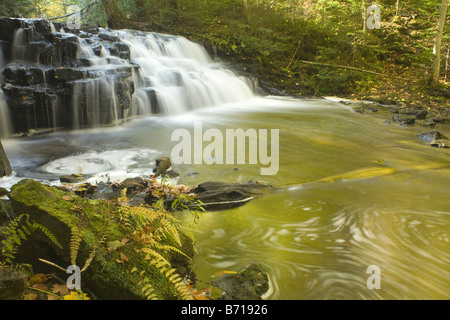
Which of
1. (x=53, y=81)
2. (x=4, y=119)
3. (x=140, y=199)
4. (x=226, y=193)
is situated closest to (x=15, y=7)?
(x=53, y=81)

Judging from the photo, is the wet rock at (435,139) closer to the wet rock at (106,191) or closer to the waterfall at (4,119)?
the wet rock at (106,191)

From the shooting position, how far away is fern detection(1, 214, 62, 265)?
7.63 ft

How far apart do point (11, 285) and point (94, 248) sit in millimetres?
567

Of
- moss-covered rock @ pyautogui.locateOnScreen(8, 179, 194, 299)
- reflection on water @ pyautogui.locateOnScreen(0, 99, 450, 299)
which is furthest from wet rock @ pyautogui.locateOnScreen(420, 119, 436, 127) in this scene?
moss-covered rock @ pyautogui.locateOnScreen(8, 179, 194, 299)

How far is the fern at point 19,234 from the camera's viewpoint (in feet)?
7.63

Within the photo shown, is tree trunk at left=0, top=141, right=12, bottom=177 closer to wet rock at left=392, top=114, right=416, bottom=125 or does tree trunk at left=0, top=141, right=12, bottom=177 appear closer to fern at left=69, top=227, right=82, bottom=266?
fern at left=69, top=227, right=82, bottom=266


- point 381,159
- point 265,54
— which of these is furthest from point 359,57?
point 381,159

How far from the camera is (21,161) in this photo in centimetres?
694

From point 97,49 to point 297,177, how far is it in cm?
910

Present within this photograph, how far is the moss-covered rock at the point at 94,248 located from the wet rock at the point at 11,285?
1.34ft

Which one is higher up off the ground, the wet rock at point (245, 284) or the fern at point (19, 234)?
the fern at point (19, 234)

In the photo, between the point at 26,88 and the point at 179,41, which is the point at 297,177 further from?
the point at 179,41

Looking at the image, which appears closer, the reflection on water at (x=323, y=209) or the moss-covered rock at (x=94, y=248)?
the moss-covered rock at (x=94, y=248)

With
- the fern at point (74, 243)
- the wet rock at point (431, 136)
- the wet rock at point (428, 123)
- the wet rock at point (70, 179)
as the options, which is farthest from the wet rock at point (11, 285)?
the wet rock at point (428, 123)
